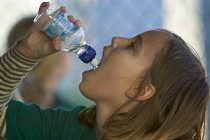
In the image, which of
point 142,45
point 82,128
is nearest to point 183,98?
point 142,45

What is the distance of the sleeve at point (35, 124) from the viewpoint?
53.1 inches

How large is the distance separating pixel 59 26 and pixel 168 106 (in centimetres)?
34

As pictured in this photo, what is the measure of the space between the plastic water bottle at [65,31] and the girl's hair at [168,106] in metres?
0.16

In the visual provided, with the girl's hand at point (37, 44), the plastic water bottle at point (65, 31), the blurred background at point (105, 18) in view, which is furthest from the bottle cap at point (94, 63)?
the blurred background at point (105, 18)

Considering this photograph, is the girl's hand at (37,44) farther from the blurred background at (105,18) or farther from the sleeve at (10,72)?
the blurred background at (105,18)

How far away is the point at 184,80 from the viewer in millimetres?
1272

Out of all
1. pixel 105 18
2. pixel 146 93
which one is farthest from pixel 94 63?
pixel 105 18

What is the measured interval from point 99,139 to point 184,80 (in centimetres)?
26

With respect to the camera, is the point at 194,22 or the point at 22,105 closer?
the point at 22,105

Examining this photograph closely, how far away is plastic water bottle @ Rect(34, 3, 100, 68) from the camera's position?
1.29 m

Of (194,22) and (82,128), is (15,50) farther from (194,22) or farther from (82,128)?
(194,22)

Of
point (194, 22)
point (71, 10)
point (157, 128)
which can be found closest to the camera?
point (157, 128)

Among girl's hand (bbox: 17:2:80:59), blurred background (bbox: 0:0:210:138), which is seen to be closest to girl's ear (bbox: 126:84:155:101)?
girl's hand (bbox: 17:2:80:59)

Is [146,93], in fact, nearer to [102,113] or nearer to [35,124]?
[102,113]
